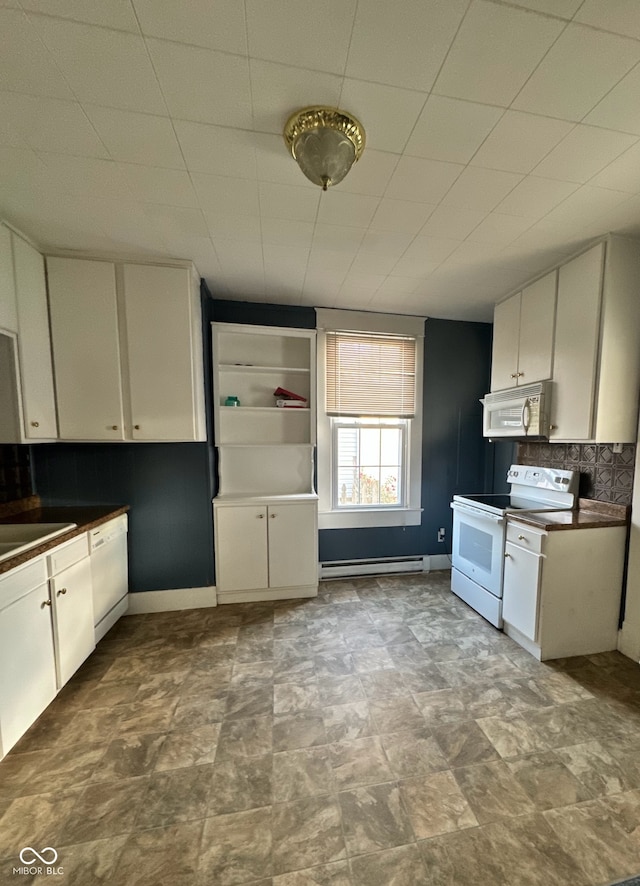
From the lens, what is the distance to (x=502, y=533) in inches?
88.4

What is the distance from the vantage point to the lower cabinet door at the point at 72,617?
5.45 ft

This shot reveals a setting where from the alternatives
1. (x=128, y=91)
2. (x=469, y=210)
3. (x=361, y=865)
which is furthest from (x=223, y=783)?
(x=469, y=210)

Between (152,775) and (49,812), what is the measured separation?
345mm

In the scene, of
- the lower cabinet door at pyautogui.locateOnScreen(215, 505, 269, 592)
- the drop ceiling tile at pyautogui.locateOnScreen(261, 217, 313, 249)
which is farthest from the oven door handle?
the drop ceiling tile at pyautogui.locateOnScreen(261, 217, 313, 249)

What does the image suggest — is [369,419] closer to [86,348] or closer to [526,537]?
[526,537]

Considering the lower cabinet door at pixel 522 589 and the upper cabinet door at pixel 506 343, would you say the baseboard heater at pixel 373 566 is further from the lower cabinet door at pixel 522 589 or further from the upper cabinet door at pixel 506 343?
the upper cabinet door at pixel 506 343

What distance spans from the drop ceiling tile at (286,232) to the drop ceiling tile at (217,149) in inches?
13.2

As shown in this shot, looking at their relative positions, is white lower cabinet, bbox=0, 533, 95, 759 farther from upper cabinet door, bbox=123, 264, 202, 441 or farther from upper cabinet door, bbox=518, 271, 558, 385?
upper cabinet door, bbox=518, 271, 558, 385

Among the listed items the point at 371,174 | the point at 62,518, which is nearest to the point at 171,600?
the point at 62,518

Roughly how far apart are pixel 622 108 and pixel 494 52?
1.80 feet

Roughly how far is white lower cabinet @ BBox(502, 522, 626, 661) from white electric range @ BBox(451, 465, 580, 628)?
0.16m

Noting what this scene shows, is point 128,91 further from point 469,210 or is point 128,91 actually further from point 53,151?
point 469,210

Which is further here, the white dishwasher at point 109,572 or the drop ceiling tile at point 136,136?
the white dishwasher at point 109,572

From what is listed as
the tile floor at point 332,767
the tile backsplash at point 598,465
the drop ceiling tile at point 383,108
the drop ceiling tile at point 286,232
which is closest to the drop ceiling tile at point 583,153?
the drop ceiling tile at point 383,108
